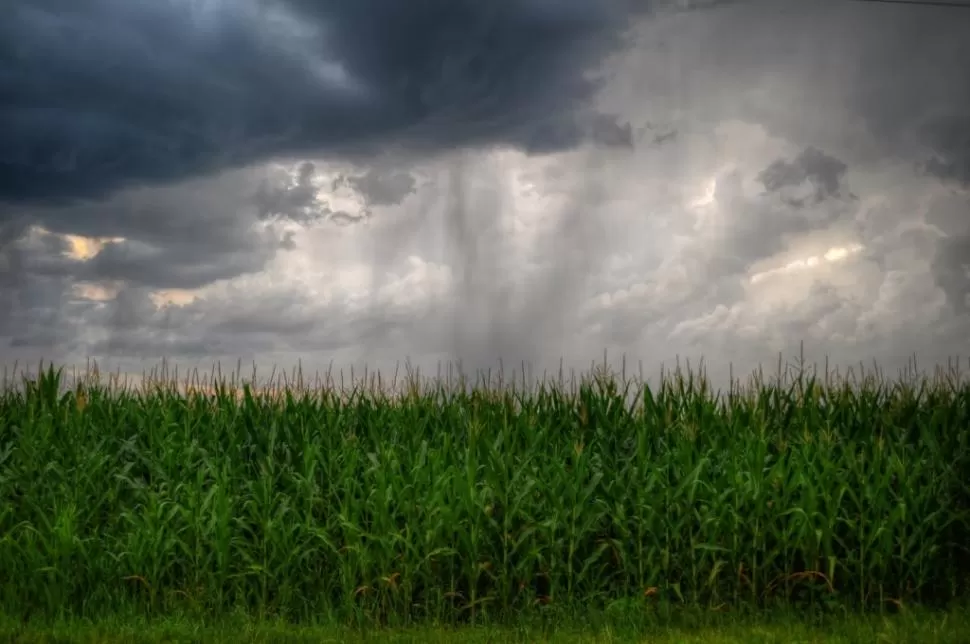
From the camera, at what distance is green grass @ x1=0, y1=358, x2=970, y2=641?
958 cm

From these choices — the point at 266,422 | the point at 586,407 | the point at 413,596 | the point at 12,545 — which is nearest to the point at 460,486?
the point at 413,596

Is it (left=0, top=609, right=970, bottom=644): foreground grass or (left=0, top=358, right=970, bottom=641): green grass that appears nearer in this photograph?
(left=0, top=609, right=970, bottom=644): foreground grass

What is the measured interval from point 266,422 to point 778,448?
6.28 meters

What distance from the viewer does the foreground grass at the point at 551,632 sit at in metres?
8.29

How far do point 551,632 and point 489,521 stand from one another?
1339 millimetres

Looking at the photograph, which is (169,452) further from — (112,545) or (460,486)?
(460,486)

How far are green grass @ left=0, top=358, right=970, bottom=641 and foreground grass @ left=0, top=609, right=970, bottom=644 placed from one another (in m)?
0.30

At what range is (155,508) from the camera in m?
10.3

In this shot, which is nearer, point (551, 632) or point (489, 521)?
point (551, 632)

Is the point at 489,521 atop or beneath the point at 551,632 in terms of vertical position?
atop

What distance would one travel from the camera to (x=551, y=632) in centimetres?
878

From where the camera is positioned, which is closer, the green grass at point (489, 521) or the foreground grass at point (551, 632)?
the foreground grass at point (551, 632)

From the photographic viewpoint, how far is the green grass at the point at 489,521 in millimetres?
9578

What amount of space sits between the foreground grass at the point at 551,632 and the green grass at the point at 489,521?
0.99ft
